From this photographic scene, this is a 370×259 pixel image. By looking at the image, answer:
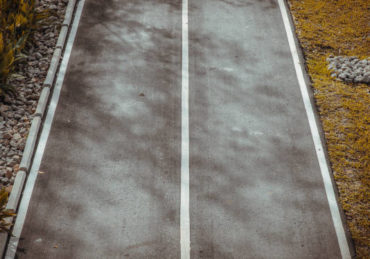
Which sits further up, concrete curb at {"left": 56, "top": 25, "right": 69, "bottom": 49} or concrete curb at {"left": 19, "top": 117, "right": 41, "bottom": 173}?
concrete curb at {"left": 56, "top": 25, "right": 69, "bottom": 49}

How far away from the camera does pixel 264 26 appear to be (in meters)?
10.6

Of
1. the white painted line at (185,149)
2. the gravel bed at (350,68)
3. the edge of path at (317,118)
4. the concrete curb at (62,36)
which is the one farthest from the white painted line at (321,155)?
the concrete curb at (62,36)

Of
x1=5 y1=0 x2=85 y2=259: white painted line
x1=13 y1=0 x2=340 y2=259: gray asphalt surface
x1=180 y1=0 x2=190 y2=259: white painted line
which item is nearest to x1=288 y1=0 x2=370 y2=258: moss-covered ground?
x1=13 y1=0 x2=340 y2=259: gray asphalt surface

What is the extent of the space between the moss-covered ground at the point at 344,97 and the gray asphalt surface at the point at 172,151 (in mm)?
445

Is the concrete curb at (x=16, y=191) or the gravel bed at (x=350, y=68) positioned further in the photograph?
the gravel bed at (x=350, y=68)

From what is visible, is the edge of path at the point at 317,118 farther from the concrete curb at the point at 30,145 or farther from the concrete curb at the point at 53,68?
the concrete curb at the point at 53,68

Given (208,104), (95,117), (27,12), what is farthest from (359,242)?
(27,12)

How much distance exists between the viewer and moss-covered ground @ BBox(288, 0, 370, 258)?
6.95m

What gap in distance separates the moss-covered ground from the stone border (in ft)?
18.1

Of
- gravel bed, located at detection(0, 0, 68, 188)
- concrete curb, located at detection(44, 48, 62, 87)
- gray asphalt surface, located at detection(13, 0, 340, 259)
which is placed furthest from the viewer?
concrete curb, located at detection(44, 48, 62, 87)

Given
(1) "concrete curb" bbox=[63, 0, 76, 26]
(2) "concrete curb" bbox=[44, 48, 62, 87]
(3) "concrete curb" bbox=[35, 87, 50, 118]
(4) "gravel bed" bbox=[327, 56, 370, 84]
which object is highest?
(4) "gravel bed" bbox=[327, 56, 370, 84]

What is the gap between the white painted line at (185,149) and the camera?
20.7ft

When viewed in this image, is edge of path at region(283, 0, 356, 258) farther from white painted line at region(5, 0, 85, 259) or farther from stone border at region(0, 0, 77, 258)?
stone border at region(0, 0, 77, 258)

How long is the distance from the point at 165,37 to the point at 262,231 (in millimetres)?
5551
